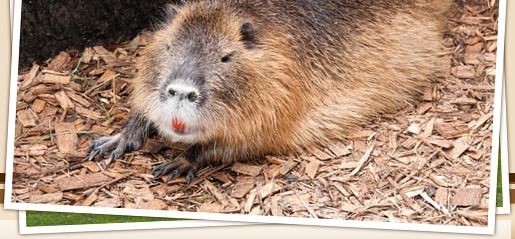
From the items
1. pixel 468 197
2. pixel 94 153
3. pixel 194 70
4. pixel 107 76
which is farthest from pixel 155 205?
pixel 468 197

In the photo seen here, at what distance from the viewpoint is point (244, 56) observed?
4.68 meters

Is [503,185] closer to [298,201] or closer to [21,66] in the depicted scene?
[298,201]

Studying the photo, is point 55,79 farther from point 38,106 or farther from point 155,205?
point 155,205

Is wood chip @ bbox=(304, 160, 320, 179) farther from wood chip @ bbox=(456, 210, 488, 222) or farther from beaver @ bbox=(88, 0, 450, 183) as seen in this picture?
wood chip @ bbox=(456, 210, 488, 222)

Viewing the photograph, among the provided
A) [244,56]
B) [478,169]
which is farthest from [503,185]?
[244,56]

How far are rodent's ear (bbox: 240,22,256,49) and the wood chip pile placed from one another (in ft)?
2.44

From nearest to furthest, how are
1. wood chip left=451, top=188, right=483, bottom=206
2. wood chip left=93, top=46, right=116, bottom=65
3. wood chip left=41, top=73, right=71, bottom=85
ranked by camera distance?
1. wood chip left=451, top=188, right=483, bottom=206
2. wood chip left=41, top=73, right=71, bottom=85
3. wood chip left=93, top=46, right=116, bottom=65

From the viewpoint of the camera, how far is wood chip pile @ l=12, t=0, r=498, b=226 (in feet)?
15.0

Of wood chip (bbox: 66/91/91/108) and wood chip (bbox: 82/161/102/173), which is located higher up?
wood chip (bbox: 66/91/91/108)

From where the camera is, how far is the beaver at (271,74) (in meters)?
4.53

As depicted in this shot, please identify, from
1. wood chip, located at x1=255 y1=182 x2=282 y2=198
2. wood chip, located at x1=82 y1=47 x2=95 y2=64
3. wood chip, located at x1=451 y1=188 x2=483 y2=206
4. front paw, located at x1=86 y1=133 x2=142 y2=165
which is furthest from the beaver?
wood chip, located at x1=451 y1=188 x2=483 y2=206

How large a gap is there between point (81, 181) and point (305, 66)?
1608mm

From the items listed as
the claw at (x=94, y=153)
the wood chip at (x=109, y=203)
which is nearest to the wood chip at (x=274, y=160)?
the wood chip at (x=109, y=203)

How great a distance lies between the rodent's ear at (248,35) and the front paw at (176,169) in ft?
2.74
